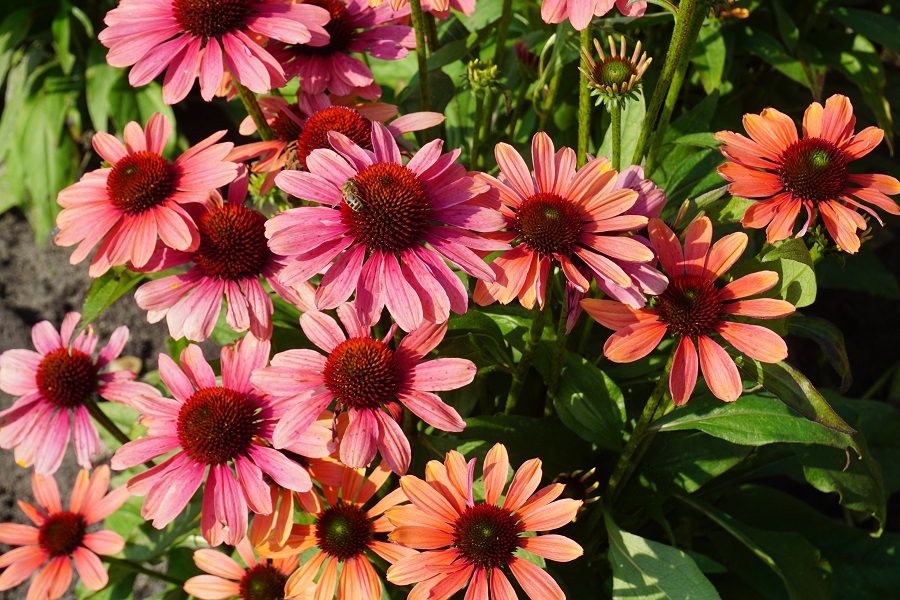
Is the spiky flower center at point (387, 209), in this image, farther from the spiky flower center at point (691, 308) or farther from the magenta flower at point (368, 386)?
the spiky flower center at point (691, 308)

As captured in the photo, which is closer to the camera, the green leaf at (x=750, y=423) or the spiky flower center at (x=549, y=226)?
the spiky flower center at (x=549, y=226)

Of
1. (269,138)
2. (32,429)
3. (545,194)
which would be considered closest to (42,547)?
(32,429)

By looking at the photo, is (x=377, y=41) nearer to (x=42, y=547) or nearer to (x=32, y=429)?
(x=32, y=429)

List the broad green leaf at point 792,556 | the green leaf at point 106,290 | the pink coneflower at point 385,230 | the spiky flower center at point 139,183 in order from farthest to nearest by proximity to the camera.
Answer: the broad green leaf at point 792,556
the green leaf at point 106,290
the spiky flower center at point 139,183
the pink coneflower at point 385,230

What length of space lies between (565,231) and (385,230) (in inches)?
9.5

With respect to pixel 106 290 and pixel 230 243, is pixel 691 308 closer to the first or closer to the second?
pixel 230 243

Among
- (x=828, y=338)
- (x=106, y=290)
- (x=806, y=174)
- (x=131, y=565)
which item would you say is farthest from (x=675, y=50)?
(x=131, y=565)

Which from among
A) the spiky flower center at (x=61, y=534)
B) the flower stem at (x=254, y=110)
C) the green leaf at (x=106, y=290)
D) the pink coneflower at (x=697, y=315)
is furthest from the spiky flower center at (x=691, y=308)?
the spiky flower center at (x=61, y=534)

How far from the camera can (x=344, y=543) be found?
1.23 m

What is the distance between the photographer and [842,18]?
2186mm

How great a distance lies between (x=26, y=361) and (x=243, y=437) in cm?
61

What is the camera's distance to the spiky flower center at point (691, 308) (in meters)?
1.09

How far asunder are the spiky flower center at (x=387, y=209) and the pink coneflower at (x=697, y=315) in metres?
0.25

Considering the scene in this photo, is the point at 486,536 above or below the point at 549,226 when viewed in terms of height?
below
